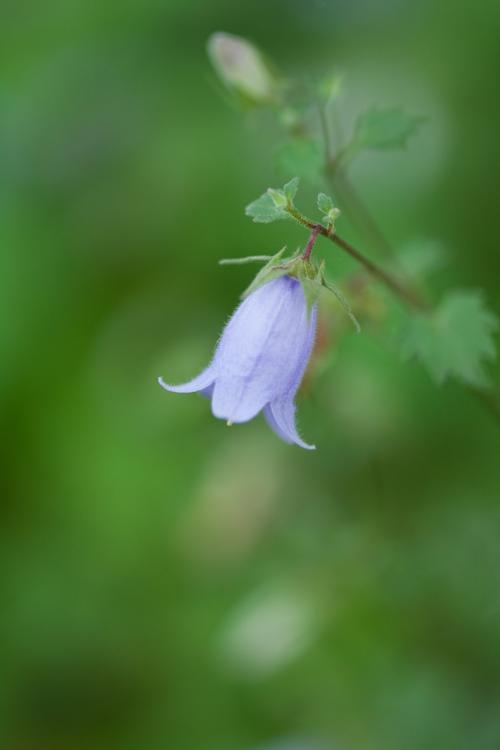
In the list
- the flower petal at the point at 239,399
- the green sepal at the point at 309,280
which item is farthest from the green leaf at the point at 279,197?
the flower petal at the point at 239,399

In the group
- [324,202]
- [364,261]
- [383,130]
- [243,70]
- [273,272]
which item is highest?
[243,70]

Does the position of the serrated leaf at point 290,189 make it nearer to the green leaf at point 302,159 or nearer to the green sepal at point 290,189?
the green sepal at point 290,189

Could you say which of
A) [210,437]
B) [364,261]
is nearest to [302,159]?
[364,261]

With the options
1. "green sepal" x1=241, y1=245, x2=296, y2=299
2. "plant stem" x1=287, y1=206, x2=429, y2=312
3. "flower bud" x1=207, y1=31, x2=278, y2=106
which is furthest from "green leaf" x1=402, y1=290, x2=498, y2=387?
"flower bud" x1=207, y1=31, x2=278, y2=106

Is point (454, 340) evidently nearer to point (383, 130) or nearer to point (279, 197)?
point (383, 130)

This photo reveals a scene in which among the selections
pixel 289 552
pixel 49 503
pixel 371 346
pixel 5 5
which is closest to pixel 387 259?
pixel 371 346

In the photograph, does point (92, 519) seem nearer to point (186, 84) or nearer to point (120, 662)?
point (120, 662)
